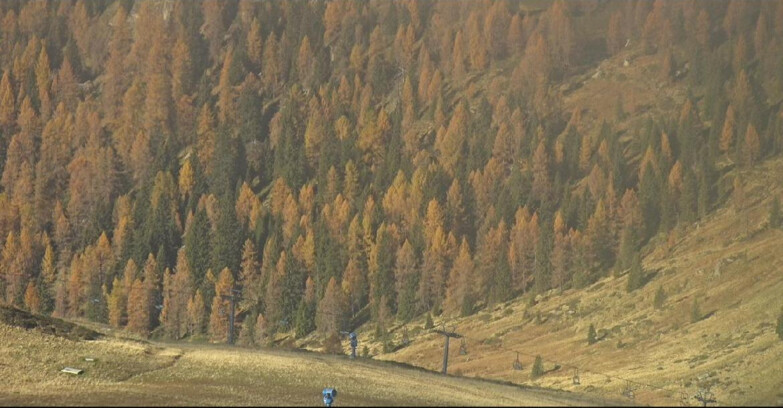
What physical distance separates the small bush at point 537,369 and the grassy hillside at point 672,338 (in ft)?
4.50

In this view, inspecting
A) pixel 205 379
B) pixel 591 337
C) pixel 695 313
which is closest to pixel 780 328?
pixel 695 313

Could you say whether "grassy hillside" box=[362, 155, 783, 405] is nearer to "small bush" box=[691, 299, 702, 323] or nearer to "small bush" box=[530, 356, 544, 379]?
"small bush" box=[691, 299, 702, 323]

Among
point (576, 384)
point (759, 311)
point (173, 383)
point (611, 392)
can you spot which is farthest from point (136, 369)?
point (759, 311)

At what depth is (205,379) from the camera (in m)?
78.5

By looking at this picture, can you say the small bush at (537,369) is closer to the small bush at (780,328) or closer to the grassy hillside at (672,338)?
the grassy hillside at (672,338)

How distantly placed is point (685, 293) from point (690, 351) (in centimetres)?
3108

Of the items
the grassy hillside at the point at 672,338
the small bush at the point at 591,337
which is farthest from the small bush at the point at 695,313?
the small bush at the point at 591,337

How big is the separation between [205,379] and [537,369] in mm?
91649

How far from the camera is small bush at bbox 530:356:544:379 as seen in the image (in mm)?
161125

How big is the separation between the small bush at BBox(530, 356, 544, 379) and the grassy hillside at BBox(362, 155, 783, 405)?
1.37 meters

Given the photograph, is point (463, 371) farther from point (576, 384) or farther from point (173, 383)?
point (173, 383)

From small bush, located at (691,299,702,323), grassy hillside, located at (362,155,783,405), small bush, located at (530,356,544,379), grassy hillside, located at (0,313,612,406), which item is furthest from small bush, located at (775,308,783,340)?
grassy hillside, located at (0,313,612,406)

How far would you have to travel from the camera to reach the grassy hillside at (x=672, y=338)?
5349 inches

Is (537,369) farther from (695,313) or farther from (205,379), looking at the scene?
(205,379)
